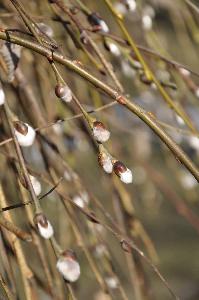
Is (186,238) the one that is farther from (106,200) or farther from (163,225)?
(106,200)

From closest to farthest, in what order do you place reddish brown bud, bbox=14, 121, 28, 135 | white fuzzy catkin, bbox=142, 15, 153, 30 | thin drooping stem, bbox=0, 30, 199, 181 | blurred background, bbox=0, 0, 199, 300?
1. thin drooping stem, bbox=0, 30, 199, 181
2. reddish brown bud, bbox=14, 121, 28, 135
3. blurred background, bbox=0, 0, 199, 300
4. white fuzzy catkin, bbox=142, 15, 153, 30

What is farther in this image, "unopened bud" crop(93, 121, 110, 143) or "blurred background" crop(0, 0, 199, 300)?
"blurred background" crop(0, 0, 199, 300)

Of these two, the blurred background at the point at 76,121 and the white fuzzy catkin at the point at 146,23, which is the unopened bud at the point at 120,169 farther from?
the white fuzzy catkin at the point at 146,23

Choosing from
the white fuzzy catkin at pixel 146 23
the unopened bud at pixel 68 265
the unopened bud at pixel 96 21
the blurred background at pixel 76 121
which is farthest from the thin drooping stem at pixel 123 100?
the white fuzzy catkin at pixel 146 23

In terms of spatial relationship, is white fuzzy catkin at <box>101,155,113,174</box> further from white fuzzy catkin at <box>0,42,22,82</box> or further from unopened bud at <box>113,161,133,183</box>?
white fuzzy catkin at <box>0,42,22,82</box>

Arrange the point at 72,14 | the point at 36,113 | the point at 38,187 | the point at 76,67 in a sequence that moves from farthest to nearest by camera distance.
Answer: the point at 36,113 < the point at 72,14 < the point at 38,187 < the point at 76,67

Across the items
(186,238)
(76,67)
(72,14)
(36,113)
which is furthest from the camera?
(186,238)

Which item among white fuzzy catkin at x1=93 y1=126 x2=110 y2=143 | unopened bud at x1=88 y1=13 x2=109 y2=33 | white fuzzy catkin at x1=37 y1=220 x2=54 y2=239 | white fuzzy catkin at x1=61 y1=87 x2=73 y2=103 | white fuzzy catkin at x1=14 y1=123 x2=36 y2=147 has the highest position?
unopened bud at x1=88 y1=13 x2=109 y2=33

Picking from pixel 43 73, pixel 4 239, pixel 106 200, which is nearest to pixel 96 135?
pixel 4 239

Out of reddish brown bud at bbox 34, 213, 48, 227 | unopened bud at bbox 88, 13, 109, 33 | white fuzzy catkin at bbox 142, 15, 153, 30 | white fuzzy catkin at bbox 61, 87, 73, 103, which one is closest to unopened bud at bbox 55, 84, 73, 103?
white fuzzy catkin at bbox 61, 87, 73, 103
